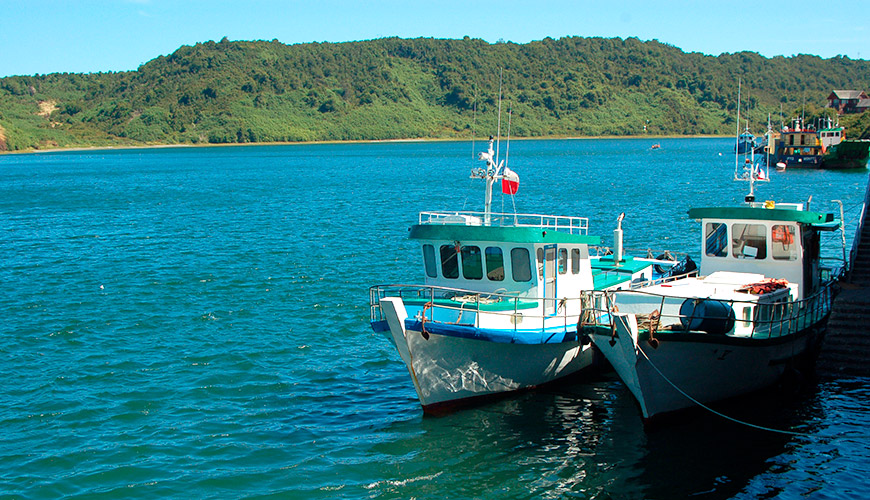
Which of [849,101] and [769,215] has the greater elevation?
[849,101]

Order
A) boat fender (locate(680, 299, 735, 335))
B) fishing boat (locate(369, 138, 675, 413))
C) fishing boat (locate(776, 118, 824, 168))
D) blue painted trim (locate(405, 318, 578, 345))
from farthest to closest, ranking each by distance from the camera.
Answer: fishing boat (locate(776, 118, 824, 168))
fishing boat (locate(369, 138, 675, 413))
blue painted trim (locate(405, 318, 578, 345))
boat fender (locate(680, 299, 735, 335))

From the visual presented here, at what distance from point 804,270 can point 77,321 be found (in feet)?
77.2

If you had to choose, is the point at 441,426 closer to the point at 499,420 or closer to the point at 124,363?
the point at 499,420

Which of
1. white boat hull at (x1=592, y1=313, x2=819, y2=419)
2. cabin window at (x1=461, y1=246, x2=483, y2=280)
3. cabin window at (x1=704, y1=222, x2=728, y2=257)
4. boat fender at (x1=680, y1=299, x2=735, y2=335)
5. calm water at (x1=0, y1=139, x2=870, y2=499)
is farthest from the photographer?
cabin window at (x1=704, y1=222, x2=728, y2=257)

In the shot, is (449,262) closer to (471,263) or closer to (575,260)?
(471,263)

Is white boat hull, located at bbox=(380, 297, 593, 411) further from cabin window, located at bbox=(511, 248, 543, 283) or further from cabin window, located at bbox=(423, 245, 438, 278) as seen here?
cabin window, located at bbox=(423, 245, 438, 278)

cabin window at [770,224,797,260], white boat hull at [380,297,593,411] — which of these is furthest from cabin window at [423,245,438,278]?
cabin window at [770,224,797,260]

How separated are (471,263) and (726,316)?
616 centimetres

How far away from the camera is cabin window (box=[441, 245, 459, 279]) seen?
2020 centimetres

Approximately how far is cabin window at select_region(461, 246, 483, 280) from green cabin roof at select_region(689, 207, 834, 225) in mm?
7090

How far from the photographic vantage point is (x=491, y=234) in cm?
1927

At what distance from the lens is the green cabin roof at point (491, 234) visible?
1911 cm

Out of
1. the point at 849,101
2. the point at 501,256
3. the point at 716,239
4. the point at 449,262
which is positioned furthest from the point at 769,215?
the point at 849,101

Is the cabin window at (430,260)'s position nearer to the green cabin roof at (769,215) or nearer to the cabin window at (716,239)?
the green cabin roof at (769,215)
